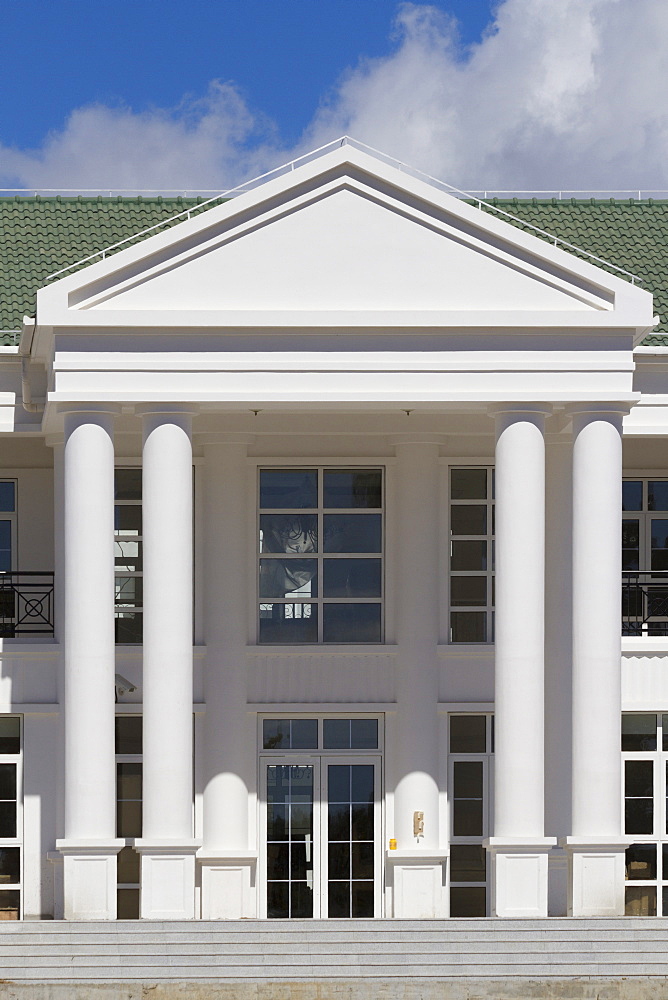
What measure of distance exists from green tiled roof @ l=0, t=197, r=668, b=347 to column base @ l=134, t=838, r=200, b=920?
9359 mm

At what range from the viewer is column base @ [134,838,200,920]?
21953mm

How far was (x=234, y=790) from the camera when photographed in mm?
25734

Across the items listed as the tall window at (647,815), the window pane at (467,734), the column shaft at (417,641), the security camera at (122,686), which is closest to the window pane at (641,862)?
the tall window at (647,815)

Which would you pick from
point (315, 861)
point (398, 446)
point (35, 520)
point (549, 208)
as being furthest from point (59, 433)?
point (549, 208)

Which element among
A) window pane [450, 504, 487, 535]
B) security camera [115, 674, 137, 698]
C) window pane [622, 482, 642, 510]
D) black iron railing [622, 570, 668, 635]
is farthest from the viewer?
window pane [622, 482, 642, 510]

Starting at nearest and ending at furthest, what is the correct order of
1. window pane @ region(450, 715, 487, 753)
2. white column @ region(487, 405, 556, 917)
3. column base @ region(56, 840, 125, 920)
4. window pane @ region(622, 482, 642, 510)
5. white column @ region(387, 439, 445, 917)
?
column base @ region(56, 840, 125, 920) < white column @ region(487, 405, 556, 917) < white column @ region(387, 439, 445, 917) < window pane @ region(450, 715, 487, 753) < window pane @ region(622, 482, 642, 510)

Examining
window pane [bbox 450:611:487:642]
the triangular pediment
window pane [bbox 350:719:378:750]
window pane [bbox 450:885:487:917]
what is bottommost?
window pane [bbox 450:885:487:917]

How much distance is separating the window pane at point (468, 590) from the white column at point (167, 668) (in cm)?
562

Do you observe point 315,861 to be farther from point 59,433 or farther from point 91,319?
point 91,319

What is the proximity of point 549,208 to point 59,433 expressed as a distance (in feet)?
32.5

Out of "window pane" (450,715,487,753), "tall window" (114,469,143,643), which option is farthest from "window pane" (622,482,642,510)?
"tall window" (114,469,143,643)

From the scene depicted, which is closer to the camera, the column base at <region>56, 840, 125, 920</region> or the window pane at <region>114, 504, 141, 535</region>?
the column base at <region>56, 840, 125, 920</region>

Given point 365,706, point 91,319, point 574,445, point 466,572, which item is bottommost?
point 365,706

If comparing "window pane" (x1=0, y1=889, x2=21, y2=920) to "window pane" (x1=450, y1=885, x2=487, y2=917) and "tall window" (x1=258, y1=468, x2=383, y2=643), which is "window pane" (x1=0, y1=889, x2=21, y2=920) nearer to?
"tall window" (x1=258, y1=468, x2=383, y2=643)
